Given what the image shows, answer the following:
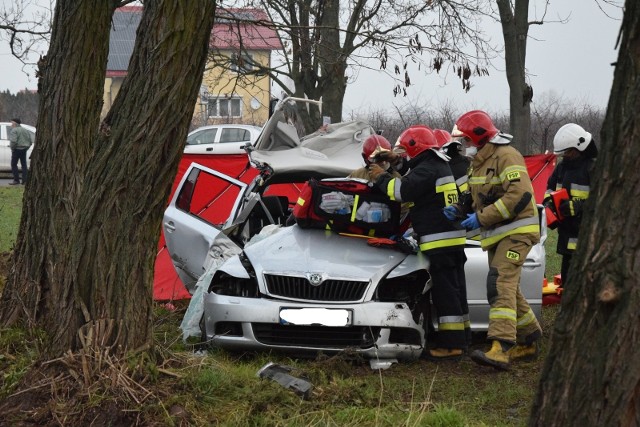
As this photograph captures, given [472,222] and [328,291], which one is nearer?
[328,291]

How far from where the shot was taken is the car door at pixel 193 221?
8.21 m

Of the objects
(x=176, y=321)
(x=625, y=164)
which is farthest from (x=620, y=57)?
(x=176, y=321)

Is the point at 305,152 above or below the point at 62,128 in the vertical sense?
below

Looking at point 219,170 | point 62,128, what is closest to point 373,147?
point 62,128

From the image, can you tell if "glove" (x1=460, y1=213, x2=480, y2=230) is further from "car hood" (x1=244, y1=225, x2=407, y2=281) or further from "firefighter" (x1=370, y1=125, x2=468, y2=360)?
"car hood" (x1=244, y1=225, x2=407, y2=281)

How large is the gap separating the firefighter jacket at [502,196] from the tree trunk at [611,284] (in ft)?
12.3

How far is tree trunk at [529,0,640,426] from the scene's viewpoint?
2.83m

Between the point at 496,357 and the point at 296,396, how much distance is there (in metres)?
1.90

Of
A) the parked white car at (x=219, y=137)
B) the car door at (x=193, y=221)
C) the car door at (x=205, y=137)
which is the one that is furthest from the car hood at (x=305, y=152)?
the car door at (x=205, y=137)

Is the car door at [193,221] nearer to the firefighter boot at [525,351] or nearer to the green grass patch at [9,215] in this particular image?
the green grass patch at [9,215]

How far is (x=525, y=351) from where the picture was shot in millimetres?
7148

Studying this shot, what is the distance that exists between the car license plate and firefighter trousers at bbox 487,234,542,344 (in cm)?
103

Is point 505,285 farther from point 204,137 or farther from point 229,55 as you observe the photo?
point 204,137

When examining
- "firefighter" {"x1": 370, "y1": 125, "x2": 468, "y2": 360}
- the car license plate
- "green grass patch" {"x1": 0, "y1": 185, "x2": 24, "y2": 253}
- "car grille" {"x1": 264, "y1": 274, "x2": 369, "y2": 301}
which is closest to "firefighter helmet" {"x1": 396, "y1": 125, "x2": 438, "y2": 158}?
"firefighter" {"x1": 370, "y1": 125, "x2": 468, "y2": 360}
